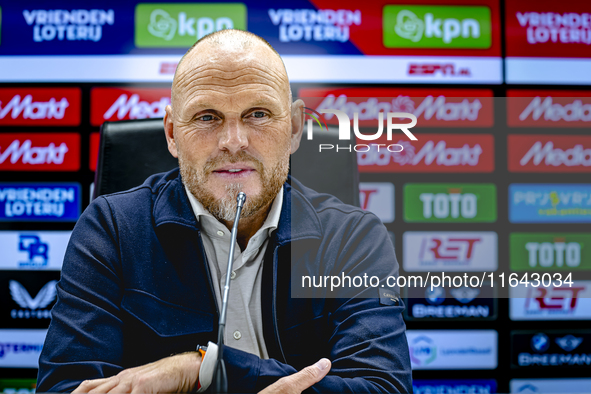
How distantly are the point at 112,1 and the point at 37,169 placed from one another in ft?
2.66

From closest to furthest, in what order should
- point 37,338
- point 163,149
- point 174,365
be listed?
point 174,365 → point 163,149 → point 37,338

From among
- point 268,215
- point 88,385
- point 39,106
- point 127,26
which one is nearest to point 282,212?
point 268,215

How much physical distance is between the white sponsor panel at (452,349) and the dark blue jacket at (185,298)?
3.24 feet

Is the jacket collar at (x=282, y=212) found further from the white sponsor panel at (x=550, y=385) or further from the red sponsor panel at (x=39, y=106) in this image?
the white sponsor panel at (x=550, y=385)

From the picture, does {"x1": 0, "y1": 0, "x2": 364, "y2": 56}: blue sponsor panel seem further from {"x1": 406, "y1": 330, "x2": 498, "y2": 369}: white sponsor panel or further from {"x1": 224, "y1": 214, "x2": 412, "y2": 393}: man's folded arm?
{"x1": 406, "y1": 330, "x2": 498, "y2": 369}: white sponsor panel

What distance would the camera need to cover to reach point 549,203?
5.81 ft

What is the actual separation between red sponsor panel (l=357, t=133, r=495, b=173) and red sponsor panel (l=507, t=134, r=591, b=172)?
113 mm

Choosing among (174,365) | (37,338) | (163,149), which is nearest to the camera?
(174,365)

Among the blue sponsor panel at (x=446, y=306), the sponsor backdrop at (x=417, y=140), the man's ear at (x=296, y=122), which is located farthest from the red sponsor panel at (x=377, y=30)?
the blue sponsor panel at (x=446, y=306)

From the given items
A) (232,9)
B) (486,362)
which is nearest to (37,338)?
(232,9)

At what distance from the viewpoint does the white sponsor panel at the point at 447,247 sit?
1728mm

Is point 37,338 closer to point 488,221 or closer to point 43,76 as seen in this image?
point 43,76

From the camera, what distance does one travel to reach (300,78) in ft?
5.78

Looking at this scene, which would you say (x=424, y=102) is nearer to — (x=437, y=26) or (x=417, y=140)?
(x=417, y=140)
